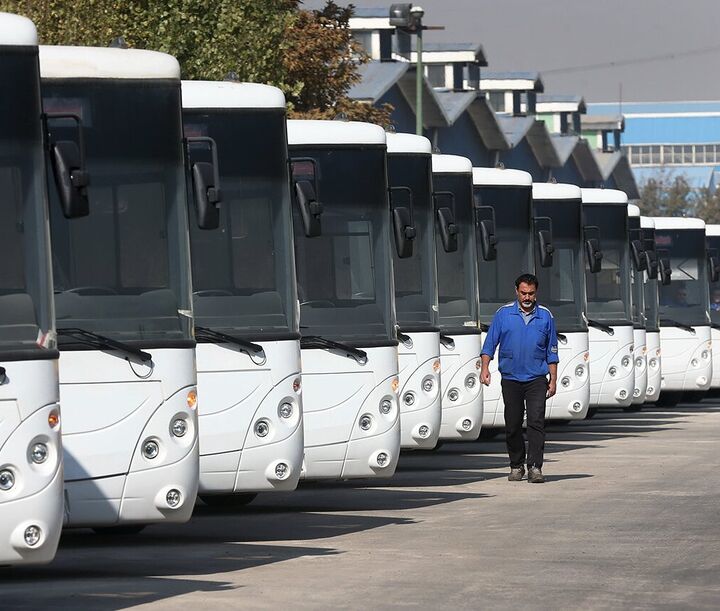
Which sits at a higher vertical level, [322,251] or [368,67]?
[368,67]

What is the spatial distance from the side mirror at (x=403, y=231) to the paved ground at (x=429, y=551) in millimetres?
1945

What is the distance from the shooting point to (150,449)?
1223 cm

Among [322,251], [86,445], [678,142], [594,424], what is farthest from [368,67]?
[678,142]

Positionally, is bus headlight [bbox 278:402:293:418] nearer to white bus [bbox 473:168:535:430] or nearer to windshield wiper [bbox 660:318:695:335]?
white bus [bbox 473:168:535:430]

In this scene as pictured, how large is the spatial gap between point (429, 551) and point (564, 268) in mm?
13266

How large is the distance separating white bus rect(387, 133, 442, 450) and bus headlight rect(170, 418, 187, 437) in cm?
579

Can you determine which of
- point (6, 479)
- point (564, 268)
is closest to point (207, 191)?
point (6, 479)

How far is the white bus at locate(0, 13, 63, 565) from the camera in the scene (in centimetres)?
996

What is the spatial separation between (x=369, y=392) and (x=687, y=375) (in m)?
18.1

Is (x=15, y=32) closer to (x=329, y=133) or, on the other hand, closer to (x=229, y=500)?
(x=329, y=133)

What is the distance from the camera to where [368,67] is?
60281mm

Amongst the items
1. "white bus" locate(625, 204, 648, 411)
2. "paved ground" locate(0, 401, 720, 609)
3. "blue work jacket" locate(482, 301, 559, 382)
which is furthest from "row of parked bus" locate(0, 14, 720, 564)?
"white bus" locate(625, 204, 648, 411)

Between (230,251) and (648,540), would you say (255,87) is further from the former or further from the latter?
(648,540)

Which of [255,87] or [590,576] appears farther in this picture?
[255,87]
